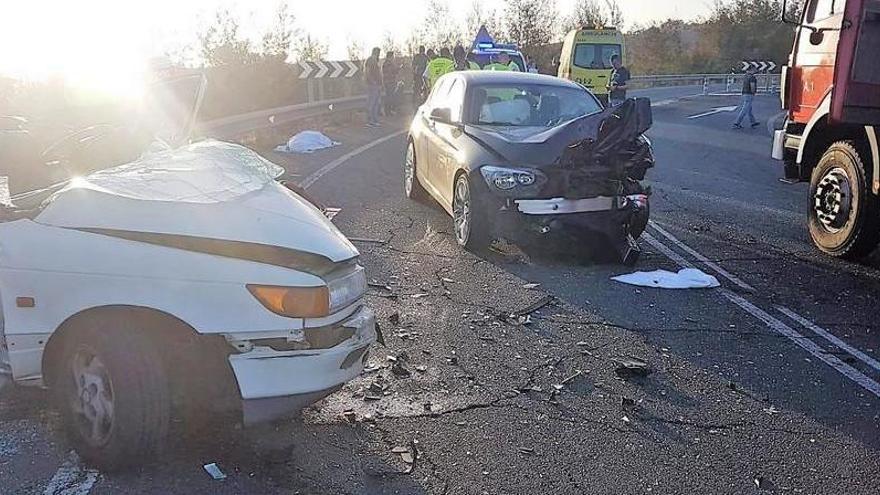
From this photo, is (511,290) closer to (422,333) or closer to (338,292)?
(422,333)

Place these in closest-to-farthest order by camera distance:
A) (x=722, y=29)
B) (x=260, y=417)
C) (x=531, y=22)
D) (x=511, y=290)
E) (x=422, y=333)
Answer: (x=260, y=417), (x=422, y=333), (x=511, y=290), (x=531, y=22), (x=722, y=29)

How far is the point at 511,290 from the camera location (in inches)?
267

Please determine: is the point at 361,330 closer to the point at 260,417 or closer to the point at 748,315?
the point at 260,417

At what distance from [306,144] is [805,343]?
12.3 metres

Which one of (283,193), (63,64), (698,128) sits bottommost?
(698,128)

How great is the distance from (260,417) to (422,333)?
84.8 inches

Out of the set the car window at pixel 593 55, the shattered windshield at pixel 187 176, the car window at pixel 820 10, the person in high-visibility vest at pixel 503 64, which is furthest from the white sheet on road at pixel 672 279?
the car window at pixel 593 55

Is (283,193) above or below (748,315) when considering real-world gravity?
above

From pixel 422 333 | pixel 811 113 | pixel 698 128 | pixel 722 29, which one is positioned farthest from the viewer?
pixel 722 29

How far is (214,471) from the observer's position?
3.69 m

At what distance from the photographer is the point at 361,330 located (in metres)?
3.98

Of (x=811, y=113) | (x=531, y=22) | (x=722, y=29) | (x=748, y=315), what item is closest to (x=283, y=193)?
(x=748, y=315)

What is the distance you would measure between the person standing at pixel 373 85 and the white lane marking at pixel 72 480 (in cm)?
1874

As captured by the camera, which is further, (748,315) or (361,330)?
(748,315)
